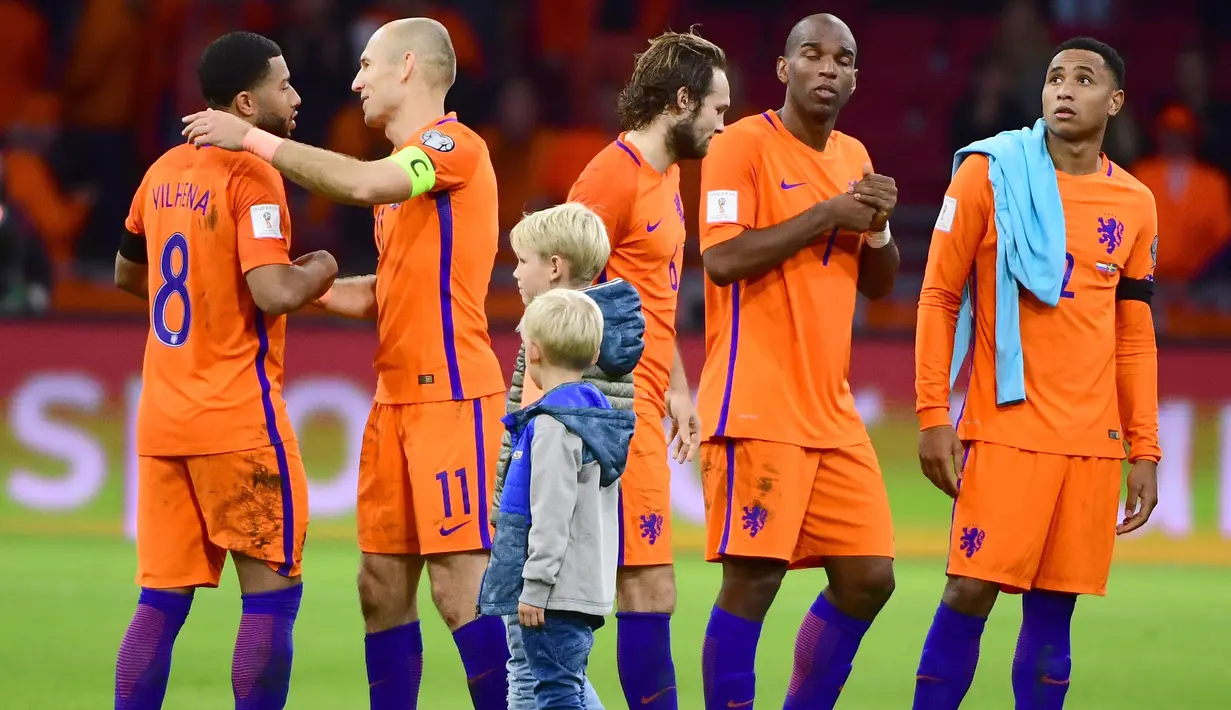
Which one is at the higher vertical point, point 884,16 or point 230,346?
point 884,16

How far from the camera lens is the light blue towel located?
16.5 feet

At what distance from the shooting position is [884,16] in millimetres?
14430

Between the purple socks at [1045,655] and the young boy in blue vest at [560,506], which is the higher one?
the young boy in blue vest at [560,506]

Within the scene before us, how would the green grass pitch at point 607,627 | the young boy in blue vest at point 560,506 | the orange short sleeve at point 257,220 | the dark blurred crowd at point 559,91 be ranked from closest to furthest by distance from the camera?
1. the young boy in blue vest at point 560,506
2. the orange short sleeve at point 257,220
3. the green grass pitch at point 607,627
4. the dark blurred crowd at point 559,91

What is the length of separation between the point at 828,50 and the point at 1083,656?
3352 mm

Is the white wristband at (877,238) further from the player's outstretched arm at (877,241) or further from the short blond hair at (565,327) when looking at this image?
the short blond hair at (565,327)

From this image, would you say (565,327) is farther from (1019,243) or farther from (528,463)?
(1019,243)

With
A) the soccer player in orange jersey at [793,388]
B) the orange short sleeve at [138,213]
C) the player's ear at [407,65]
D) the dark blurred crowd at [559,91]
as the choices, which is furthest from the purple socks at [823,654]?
the dark blurred crowd at [559,91]

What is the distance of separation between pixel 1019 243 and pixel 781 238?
70 cm

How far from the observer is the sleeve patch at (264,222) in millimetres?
4840

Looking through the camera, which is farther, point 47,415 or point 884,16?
point 884,16

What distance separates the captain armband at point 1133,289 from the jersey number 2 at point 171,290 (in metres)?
2.80

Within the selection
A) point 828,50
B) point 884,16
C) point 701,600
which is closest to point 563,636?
point 828,50

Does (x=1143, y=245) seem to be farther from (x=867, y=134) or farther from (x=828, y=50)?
(x=867, y=134)
